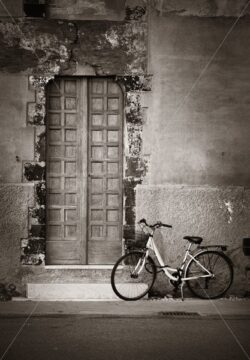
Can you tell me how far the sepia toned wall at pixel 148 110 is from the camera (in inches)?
291

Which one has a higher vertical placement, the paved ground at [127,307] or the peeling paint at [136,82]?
the peeling paint at [136,82]

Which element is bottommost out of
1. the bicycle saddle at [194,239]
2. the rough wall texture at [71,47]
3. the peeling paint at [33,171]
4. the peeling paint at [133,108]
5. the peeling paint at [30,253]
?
the peeling paint at [30,253]

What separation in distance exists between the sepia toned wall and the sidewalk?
0.51 meters

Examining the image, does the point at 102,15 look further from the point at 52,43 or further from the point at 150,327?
the point at 150,327

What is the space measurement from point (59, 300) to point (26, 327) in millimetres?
1475

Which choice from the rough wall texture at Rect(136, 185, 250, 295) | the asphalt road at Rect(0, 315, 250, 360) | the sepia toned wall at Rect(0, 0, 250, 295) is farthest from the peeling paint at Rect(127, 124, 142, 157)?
the asphalt road at Rect(0, 315, 250, 360)

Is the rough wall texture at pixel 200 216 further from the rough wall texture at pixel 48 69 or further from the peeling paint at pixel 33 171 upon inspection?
the peeling paint at pixel 33 171

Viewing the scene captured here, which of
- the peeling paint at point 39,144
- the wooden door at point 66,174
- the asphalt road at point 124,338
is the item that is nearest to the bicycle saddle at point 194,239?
the asphalt road at point 124,338

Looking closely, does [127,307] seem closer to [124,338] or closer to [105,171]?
[124,338]

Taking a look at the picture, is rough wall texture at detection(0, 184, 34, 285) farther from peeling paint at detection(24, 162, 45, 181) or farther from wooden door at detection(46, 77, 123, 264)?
wooden door at detection(46, 77, 123, 264)

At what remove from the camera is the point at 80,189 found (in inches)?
301

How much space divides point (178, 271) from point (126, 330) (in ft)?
5.87

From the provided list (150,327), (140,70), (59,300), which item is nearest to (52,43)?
(140,70)

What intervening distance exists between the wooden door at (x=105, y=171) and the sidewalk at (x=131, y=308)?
2.99 feet
